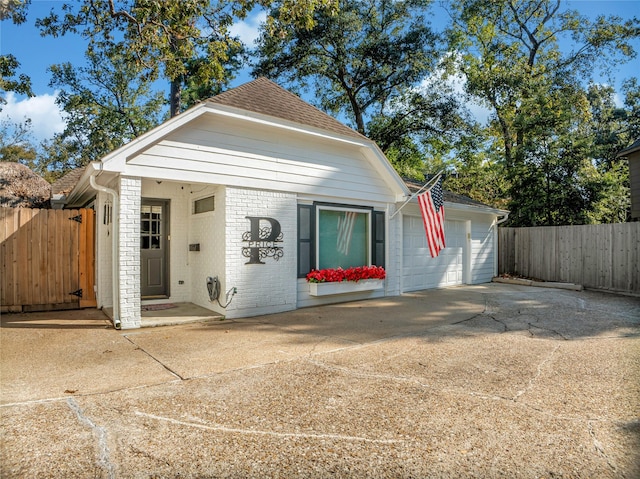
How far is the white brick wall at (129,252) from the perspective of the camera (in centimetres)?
548

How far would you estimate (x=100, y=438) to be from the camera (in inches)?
92.3

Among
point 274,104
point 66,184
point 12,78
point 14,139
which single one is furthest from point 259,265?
point 14,139

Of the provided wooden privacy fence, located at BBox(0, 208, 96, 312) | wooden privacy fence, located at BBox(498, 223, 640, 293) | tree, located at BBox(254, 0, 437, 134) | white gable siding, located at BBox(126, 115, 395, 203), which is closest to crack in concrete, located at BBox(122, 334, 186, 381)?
white gable siding, located at BBox(126, 115, 395, 203)

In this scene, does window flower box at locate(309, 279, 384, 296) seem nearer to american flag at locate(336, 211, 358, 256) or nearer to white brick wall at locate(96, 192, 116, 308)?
american flag at locate(336, 211, 358, 256)

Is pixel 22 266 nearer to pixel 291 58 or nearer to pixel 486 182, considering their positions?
pixel 291 58

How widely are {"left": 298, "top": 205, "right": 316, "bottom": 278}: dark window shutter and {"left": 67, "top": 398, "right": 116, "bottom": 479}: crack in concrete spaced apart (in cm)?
471

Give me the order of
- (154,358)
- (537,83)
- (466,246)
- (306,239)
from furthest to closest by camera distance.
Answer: (537,83), (466,246), (306,239), (154,358)

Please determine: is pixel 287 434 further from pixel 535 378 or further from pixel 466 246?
pixel 466 246

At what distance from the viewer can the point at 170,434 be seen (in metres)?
2.42

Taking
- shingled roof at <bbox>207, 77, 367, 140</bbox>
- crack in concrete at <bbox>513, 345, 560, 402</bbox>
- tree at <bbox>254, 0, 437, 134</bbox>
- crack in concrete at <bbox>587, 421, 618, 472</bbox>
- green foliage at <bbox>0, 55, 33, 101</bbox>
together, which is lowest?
crack in concrete at <bbox>513, 345, 560, 402</bbox>

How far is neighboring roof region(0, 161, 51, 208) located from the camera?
1051 cm

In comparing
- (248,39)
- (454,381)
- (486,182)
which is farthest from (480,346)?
(486,182)

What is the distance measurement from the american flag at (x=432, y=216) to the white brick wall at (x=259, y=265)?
9.23ft

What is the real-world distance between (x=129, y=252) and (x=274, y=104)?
3.73 metres
